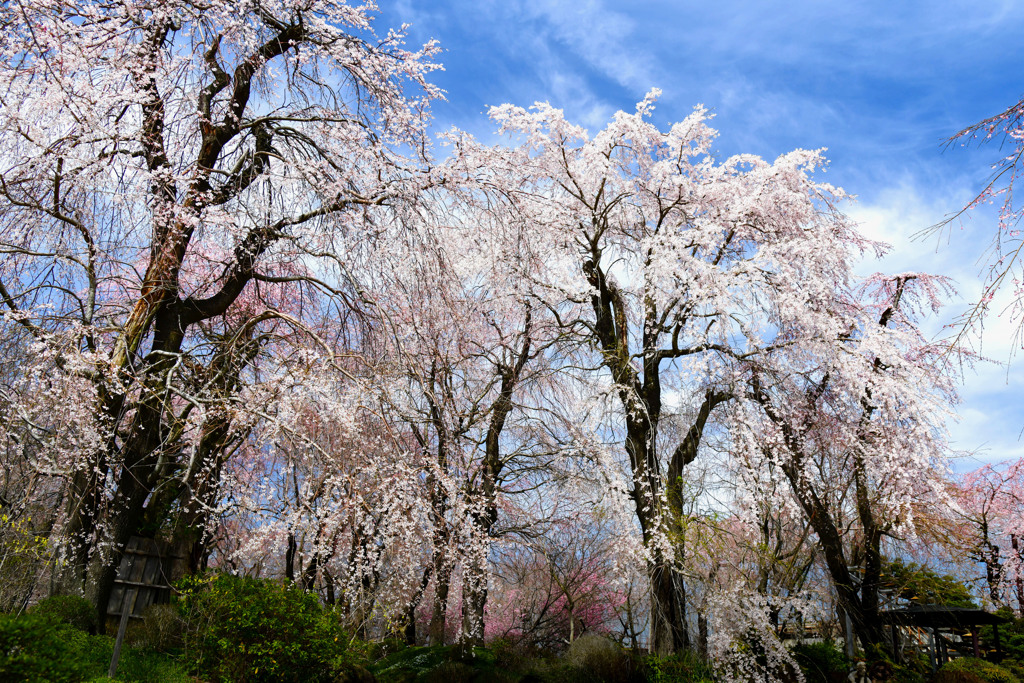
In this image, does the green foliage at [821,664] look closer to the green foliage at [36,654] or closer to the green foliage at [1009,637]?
the green foliage at [1009,637]

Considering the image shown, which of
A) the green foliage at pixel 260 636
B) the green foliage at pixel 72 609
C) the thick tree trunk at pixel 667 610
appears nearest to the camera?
the green foliage at pixel 260 636

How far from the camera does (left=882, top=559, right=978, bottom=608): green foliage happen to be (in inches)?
362

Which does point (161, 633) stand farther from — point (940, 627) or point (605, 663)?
point (940, 627)

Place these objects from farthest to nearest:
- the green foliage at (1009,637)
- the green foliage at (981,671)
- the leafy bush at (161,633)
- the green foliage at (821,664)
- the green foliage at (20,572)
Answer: the green foliage at (821,664)
the green foliage at (1009,637)
the leafy bush at (161,633)
the green foliage at (981,671)
the green foliage at (20,572)

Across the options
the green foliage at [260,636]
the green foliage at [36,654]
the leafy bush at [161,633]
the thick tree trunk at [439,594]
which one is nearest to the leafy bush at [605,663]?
the thick tree trunk at [439,594]

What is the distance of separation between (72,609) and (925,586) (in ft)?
35.7

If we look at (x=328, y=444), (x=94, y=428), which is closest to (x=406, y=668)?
(x=328, y=444)

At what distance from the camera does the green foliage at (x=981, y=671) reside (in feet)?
25.6

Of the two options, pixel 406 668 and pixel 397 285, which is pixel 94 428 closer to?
pixel 397 285

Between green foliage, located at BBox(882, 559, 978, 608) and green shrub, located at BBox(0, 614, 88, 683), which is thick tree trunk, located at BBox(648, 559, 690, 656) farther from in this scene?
green shrub, located at BBox(0, 614, 88, 683)

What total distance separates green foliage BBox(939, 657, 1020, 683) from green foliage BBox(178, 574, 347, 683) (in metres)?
7.26

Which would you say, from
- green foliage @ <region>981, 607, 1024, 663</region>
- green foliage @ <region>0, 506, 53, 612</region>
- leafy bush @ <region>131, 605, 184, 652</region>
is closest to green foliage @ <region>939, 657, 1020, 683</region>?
green foliage @ <region>981, 607, 1024, 663</region>

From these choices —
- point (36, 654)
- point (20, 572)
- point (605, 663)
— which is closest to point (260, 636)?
point (36, 654)

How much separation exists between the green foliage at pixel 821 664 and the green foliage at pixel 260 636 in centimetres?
687
